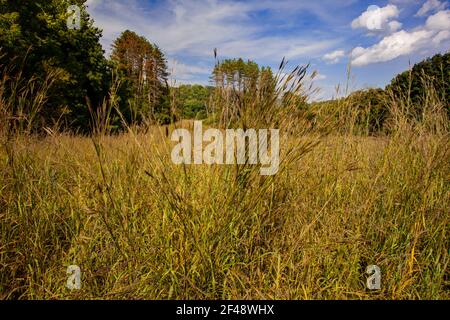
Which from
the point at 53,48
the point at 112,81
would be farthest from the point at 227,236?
the point at 53,48

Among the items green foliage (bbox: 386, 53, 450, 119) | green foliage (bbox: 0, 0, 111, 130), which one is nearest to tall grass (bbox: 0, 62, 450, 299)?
green foliage (bbox: 386, 53, 450, 119)

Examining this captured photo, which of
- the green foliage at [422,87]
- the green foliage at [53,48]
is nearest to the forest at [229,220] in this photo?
the green foliage at [422,87]

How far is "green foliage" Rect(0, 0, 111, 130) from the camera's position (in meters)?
10.4

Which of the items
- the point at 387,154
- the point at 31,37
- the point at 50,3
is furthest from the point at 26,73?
the point at 387,154

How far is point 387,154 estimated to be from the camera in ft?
6.54

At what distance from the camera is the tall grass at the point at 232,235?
127 centimetres

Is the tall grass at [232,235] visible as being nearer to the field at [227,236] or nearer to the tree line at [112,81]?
the field at [227,236]

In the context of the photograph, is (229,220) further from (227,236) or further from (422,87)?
(422,87)

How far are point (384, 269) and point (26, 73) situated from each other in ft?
49.5

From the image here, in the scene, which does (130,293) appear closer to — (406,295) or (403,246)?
(406,295)

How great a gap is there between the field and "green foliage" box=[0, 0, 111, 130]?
8345 mm

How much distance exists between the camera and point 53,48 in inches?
519

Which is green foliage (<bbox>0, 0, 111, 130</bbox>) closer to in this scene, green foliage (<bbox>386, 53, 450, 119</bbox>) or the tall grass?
the tall grass

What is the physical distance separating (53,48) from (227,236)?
15916 millimetres
